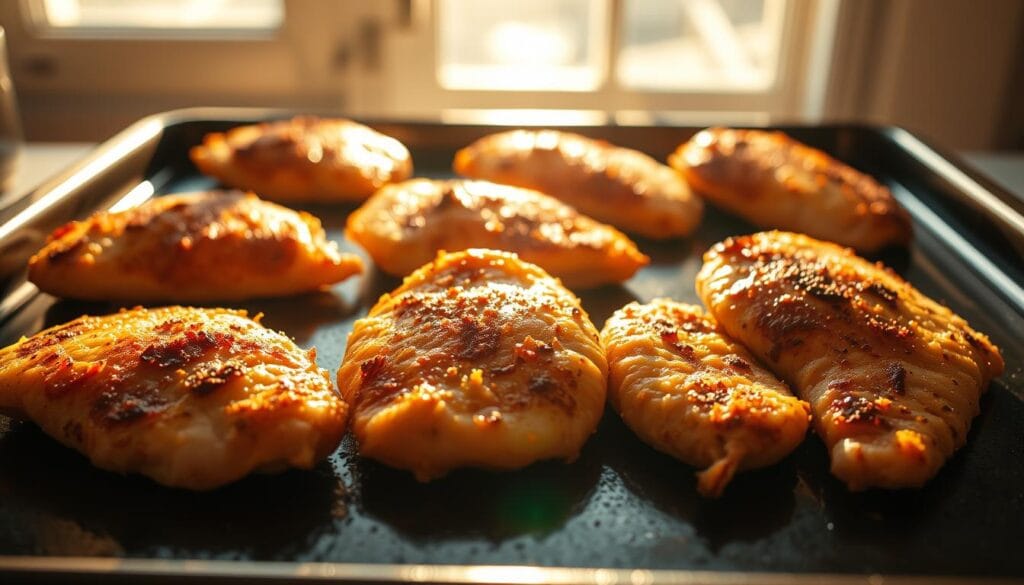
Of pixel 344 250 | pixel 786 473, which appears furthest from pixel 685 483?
pixel 344 250

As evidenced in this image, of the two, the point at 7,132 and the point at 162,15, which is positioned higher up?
the point at 162,15

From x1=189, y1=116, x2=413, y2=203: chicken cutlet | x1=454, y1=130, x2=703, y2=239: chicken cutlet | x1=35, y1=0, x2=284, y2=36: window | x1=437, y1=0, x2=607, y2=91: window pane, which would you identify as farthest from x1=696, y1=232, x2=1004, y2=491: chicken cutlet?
x1=35, y1=0, x2=284, y2=36: window

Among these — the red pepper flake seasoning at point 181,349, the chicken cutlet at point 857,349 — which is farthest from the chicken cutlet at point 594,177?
the red pepper flake seasoning at point 181,349

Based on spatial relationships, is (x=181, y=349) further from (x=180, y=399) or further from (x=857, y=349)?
(x=857, y=349)

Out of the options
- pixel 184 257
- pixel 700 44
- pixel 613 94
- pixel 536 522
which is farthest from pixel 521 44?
pixel 536 522

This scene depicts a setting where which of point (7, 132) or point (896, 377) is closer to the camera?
point (896, 377)

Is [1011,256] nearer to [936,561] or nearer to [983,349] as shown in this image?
[983,349]

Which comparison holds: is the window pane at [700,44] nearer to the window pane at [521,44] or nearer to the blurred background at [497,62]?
the blurred background at [497,62]
